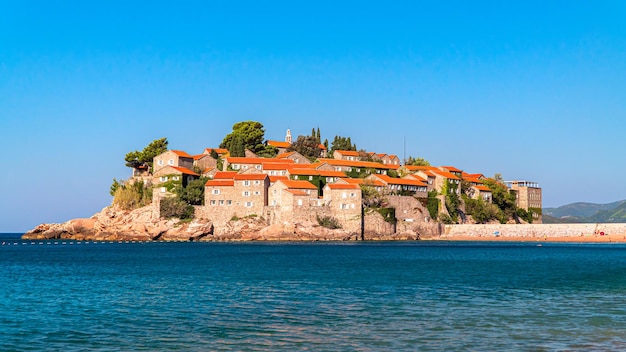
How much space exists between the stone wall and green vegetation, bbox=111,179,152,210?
35.8 meters

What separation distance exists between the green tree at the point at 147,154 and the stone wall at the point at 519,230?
→ 38303mm

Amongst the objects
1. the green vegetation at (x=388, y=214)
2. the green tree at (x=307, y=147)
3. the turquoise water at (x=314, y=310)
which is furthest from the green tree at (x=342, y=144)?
the turquoise water at (x=314, y=310)

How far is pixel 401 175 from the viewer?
300ft

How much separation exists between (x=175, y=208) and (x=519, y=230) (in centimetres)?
4170

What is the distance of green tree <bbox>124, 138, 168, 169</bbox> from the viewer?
300ft

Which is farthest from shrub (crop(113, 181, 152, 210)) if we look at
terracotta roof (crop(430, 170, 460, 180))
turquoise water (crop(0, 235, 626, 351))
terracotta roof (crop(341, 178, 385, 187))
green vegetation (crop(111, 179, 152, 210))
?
turquoise water (crop(0, 235, 626, 351))

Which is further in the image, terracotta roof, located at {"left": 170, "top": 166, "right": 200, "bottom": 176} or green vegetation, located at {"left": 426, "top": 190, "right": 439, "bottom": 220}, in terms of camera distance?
green vegetation, located at {"left": 426, "top": 190, "right": 439, "bottom": 220}

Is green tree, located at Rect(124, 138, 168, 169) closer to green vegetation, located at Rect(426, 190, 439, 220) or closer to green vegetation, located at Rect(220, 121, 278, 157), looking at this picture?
green vegetation, located at Rect(220, 121, 278, 157)

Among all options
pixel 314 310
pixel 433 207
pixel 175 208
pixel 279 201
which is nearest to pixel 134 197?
pixel 175 208

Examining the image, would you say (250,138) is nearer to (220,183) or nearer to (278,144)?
(278,144)

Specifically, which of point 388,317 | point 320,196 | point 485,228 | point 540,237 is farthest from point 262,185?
point 388,317

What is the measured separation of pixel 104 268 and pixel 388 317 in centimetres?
2477

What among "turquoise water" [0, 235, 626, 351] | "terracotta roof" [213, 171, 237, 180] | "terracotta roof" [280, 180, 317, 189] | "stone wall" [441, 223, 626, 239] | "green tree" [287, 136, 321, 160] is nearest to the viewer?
"turquoise water" [0, 235, 626, 351]

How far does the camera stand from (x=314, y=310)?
20.3m
